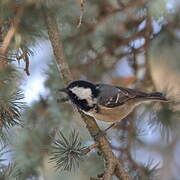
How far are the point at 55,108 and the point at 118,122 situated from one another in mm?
385

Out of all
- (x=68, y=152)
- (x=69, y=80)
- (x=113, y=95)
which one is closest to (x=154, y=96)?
(x=113, y=95)

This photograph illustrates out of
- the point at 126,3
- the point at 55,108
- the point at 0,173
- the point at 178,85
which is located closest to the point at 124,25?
the point at 126,3

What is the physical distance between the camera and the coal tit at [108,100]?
7.90ft

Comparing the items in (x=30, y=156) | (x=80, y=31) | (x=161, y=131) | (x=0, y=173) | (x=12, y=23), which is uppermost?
(x=80, y=31)

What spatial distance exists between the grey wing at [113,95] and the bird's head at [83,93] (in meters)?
0.04

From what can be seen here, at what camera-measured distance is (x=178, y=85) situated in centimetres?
275

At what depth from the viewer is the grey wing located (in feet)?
8.40

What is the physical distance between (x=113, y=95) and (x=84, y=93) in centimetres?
25

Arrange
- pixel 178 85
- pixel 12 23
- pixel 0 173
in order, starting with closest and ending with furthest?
pixel 0 173, pixel 12 23, pixel 178 85

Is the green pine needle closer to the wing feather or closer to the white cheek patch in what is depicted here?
the white cheek patch

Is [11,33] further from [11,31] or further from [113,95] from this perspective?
[113,95]

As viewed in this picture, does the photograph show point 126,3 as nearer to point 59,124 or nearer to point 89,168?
point 59,124

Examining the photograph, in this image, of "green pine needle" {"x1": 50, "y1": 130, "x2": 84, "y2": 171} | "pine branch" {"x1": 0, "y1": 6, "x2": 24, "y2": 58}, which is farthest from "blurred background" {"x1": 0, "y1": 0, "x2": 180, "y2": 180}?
"green pine needle" {"x1": 50, "y1": 130, "x2": 84, "y2": 171}

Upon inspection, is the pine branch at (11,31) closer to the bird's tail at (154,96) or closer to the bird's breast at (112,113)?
the bird's breast at (112,113)
